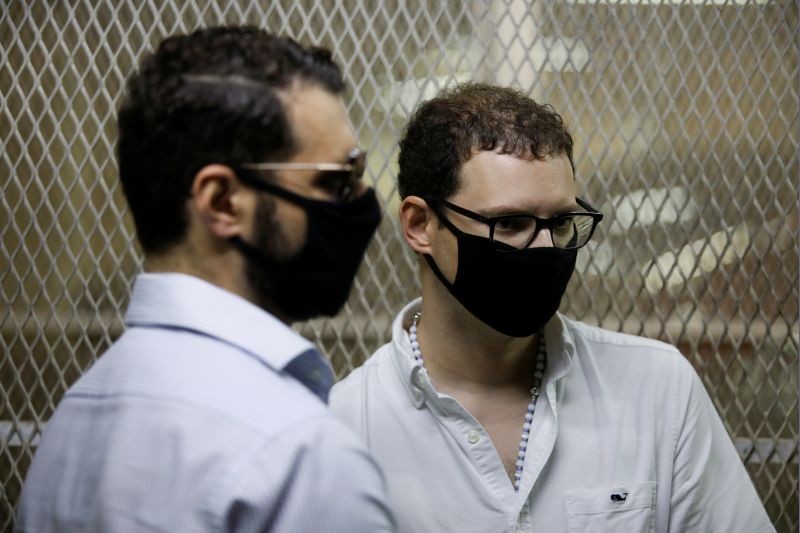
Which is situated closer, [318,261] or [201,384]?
[201,384]

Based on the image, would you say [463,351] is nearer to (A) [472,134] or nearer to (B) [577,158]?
(A) [472,134]

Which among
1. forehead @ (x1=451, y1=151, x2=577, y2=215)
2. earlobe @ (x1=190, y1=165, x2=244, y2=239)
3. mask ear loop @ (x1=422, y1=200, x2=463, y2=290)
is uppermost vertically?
earlobe @ (x1=190, y1=165, x2=244, y2=239)

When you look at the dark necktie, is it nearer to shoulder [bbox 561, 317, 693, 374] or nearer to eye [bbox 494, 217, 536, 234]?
eye [bbox 494, 217, 536, 234]

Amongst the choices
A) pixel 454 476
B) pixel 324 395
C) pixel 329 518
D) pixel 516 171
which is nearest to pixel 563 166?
pixel 516 171

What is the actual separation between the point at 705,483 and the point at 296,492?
34.6 inches

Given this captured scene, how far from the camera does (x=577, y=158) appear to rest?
6.60 feet

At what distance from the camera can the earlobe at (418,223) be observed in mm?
1556

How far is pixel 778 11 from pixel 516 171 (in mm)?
991

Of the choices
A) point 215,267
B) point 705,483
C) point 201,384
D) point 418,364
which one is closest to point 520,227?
point 418,364

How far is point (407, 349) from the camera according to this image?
155 cm

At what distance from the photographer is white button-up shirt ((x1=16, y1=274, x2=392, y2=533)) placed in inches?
32.8

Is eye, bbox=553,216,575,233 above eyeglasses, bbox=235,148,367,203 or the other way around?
the other way around

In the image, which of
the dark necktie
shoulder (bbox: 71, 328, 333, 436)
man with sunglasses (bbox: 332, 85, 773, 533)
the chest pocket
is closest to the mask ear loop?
man with sunglasses (bbox: 332, 85, 773, 533)

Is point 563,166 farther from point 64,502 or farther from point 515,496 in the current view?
point 64,502
